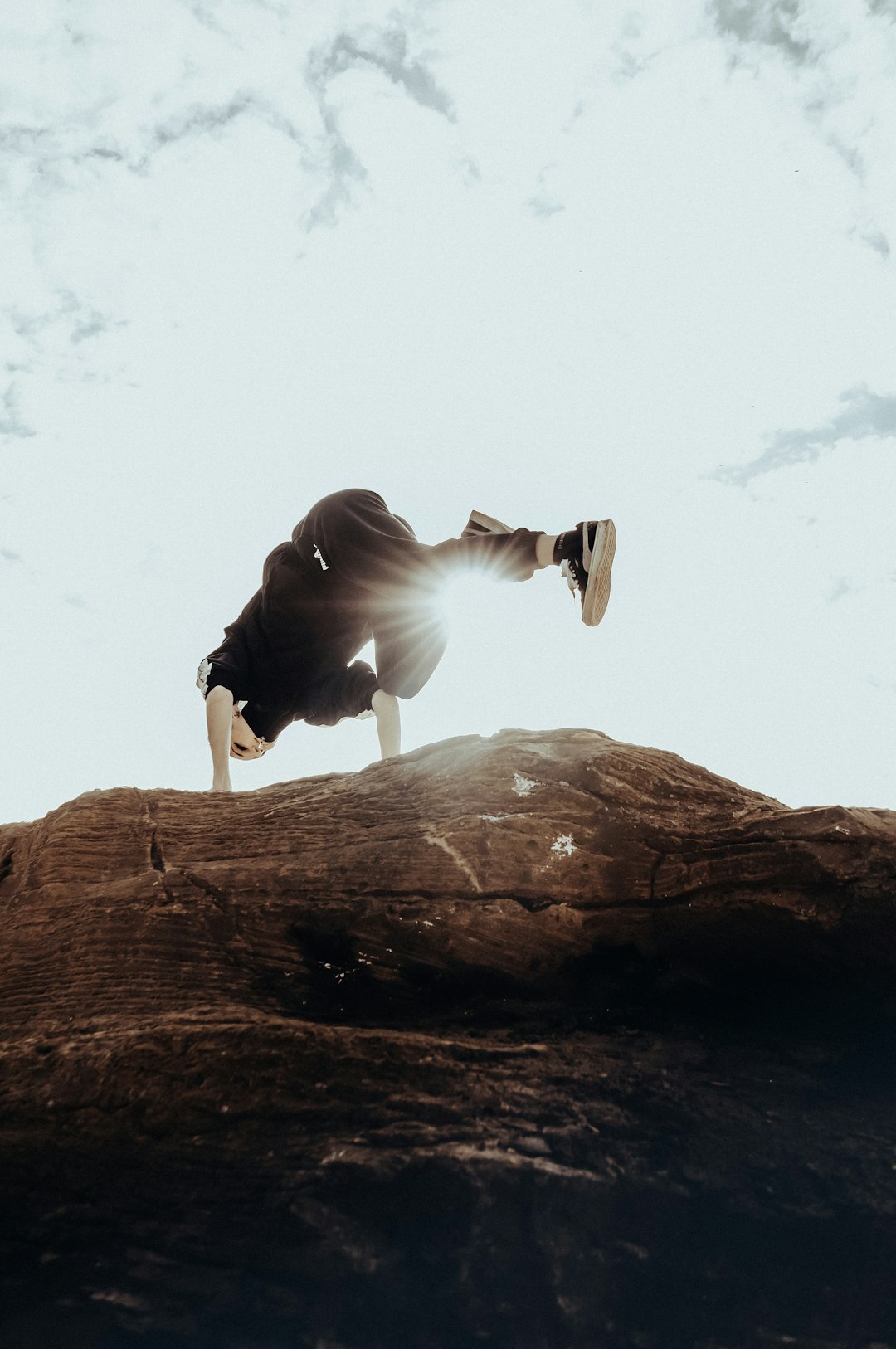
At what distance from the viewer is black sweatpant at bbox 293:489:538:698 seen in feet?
14.5

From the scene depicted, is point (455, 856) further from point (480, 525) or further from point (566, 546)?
point (480, 525)

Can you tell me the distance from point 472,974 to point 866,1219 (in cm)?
151

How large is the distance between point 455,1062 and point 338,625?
2.88 metres

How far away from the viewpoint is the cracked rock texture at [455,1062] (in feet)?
8.02

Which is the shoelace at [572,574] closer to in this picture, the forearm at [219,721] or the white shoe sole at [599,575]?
the white shoe sole at [599,575]

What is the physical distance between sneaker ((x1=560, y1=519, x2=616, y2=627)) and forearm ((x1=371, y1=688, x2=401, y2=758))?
5.22 ft

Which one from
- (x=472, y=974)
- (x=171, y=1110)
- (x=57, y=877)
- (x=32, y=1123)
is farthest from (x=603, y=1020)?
(x=57, y=877)

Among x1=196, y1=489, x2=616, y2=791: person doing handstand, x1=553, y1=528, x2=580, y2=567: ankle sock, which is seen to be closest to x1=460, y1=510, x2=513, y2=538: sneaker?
x1=196, y1=489, x2=616, y2=791: person doing handstand

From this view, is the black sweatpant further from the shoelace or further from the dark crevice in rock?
the dark crevice in rock

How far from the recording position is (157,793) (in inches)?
166

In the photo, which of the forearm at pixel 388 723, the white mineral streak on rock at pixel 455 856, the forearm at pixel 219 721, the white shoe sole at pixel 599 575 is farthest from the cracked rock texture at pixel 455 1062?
the forearm at pixel 388 723

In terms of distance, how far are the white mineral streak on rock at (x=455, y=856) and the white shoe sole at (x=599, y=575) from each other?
131 cm

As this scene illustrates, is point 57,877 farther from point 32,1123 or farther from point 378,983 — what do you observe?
point 378,983

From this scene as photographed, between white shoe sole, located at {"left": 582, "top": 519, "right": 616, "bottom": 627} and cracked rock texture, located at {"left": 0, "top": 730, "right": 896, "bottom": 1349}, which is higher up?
white shoe sole, located at {"left": 582, "top": 519, "right": 616, "bottom": 627}
